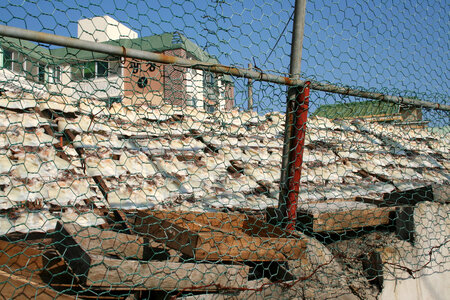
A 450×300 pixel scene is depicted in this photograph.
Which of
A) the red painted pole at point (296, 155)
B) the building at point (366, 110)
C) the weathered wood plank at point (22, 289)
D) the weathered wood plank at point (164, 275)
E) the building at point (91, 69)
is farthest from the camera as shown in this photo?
the building at point (366, 110)

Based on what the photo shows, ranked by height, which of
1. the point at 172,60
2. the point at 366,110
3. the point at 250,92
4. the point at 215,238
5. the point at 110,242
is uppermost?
the point at 172,60

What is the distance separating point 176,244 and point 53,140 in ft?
4.46

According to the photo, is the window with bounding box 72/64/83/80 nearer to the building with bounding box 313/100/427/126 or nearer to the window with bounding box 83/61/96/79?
the window with bounding box 83/61/96/79

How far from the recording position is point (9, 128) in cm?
254

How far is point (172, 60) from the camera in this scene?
2027mm

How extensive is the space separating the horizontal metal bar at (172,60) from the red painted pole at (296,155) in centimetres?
12

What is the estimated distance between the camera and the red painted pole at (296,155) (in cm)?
244

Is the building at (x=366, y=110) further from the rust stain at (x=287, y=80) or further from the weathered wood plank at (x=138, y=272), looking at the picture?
the weathered wood plank at (x=138, y=272)

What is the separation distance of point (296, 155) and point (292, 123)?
0.76 feet

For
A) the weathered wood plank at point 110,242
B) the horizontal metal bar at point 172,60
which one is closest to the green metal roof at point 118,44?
the horizontal metal bar at point 172,60

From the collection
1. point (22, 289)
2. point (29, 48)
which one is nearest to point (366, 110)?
point (29, 48)

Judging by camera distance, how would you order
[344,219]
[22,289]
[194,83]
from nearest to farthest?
[22,289], [194,83], [344,219]

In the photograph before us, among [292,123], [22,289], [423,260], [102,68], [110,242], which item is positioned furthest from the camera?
[423,260]

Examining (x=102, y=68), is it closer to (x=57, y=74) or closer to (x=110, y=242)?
(x=57, y=74)
